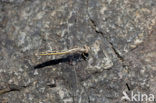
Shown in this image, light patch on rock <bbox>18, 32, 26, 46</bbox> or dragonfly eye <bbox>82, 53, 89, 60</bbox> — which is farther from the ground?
light patch on rock <bbox>18, 32, 26, 46</bbox>

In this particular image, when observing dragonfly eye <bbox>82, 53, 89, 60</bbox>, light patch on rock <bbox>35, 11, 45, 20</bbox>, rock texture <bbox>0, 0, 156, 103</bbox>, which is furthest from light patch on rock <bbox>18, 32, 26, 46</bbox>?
dragonfly eye <bbox>82, 53, 89, 60</bbox>

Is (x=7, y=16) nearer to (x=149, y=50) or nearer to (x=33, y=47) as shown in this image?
(x=33, y=47)

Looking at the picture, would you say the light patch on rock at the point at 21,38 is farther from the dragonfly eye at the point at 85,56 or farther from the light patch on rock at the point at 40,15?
the dragonfly eye at the point at 85,56

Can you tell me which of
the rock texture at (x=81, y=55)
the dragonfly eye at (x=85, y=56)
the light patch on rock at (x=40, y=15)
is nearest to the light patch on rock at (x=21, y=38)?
the rock texture at (x=81, y=55)

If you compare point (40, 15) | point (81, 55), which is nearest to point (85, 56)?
point (81, 55)

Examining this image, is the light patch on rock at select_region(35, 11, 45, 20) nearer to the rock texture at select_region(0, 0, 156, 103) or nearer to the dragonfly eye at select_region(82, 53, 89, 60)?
the rock texture at select_region(0, 0, 156, 103)

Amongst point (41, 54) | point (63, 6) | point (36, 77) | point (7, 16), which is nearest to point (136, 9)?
point (63, 6)

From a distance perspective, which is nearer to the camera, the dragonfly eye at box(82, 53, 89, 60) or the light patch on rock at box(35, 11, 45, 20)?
the dragonfly eye at box(82, 53, 89, 60)

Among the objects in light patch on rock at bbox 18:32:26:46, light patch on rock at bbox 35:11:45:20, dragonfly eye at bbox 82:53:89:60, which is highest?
light patch on rock at bbox 35:11:45:20
